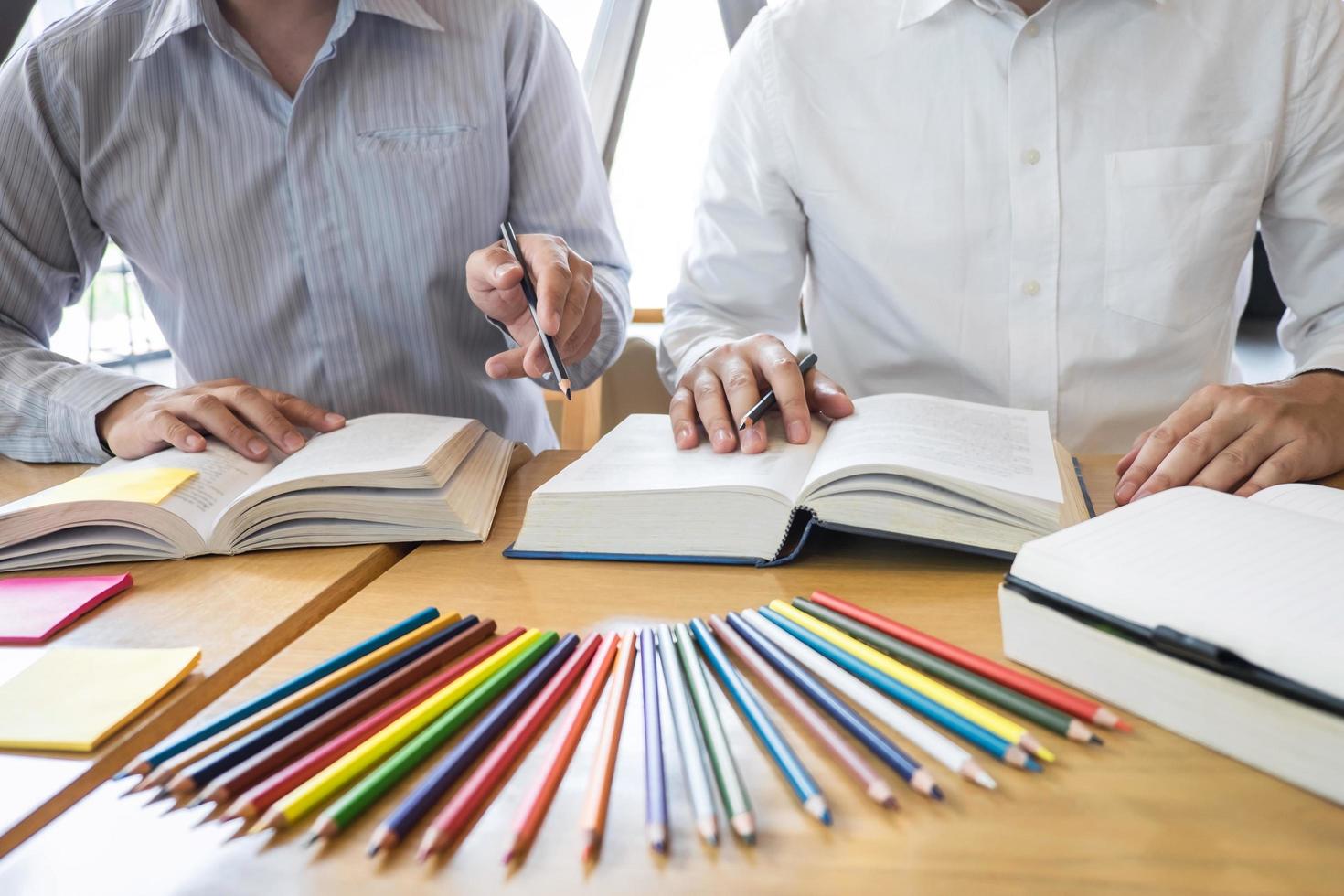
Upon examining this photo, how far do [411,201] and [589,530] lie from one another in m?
0.68

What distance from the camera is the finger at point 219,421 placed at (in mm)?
1000

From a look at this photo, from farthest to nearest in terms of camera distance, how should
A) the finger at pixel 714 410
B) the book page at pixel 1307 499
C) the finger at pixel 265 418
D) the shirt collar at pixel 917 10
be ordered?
the shirt collar at pixel 917 10 → the finger at pixel 265 418 → the finger at pixel 714 410 → the book page at pixel 1307 499

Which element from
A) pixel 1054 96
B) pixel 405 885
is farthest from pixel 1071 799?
pixel 1054 96

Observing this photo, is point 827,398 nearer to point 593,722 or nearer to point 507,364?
point 507,364

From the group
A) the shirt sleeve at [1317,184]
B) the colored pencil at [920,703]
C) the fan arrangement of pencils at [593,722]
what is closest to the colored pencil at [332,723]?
the fan arrangement of pencils at [593,722]

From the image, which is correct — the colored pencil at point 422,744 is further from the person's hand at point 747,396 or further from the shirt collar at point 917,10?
the shirt collar at point 917,10

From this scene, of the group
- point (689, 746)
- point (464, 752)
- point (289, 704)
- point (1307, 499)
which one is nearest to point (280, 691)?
point (289, 704)

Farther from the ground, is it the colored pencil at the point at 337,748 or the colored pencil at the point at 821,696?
the colored pencil at the point at 337,748

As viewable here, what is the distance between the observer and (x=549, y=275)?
38.6 inches

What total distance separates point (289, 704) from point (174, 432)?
55cm

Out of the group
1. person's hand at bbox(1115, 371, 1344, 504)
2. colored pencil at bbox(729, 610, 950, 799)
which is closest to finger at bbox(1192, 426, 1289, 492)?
person's hand at bbox(1115, 371, 1344, 504)

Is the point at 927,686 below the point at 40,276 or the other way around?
below

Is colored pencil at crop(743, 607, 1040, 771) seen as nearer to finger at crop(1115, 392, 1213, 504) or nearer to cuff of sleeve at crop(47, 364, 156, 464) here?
finger at crop(1115, 392, 1213, 504)

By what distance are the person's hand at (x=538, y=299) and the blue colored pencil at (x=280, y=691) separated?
36 cm
